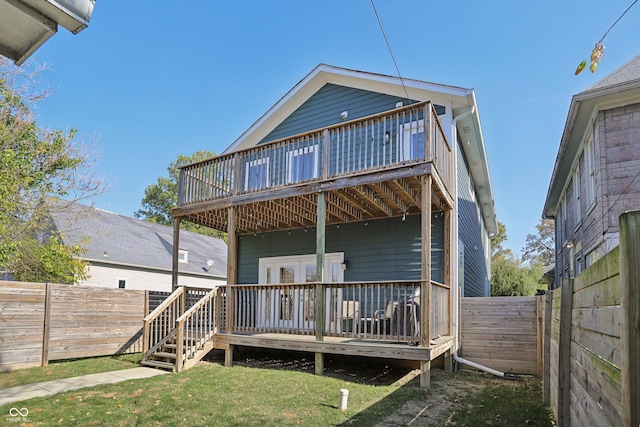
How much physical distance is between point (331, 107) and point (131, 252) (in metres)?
12.7

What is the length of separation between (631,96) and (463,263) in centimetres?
533

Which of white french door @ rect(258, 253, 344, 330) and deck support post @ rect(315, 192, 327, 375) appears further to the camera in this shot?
white french door @ rect(258, 253, 344, 330)

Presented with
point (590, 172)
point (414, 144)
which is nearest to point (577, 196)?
point (590, 172)

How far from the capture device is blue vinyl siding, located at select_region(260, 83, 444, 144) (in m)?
10.5

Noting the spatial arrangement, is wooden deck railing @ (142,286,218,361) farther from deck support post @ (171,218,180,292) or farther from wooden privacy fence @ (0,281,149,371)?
wooden privacy fence @ (0,281,149,371)

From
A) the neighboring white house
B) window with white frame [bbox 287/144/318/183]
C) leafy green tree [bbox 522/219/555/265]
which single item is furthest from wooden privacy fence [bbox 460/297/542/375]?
Answer: leafy green tree [bbox 522/219/555/265]

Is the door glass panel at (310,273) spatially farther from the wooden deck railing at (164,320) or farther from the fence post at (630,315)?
the fence post at (630,315)

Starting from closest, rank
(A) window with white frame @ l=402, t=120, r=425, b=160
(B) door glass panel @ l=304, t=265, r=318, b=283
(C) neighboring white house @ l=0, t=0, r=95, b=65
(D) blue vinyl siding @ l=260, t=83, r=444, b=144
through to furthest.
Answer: (C) neighboring white house @ l=0, t=0, r=95, b=65
(A) window with white frame @ l=402, t=120, r=425, b=160
(D) blue vinyl siding @ l=260, t=83, r=444, b=144
(B) door glass panel @ l=304, t=265, r=318, b=283

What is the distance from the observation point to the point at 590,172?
9367 mm

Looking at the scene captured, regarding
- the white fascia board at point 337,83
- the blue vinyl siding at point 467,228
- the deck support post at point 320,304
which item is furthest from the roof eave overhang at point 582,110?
the deck support post at point 320,304

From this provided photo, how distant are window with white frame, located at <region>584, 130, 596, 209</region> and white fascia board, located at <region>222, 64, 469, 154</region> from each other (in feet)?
9.70

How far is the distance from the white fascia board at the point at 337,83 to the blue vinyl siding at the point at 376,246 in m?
2.74

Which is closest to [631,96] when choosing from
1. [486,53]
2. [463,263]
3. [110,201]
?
[486,53]

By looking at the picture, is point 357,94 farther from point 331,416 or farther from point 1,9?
point 1,9
